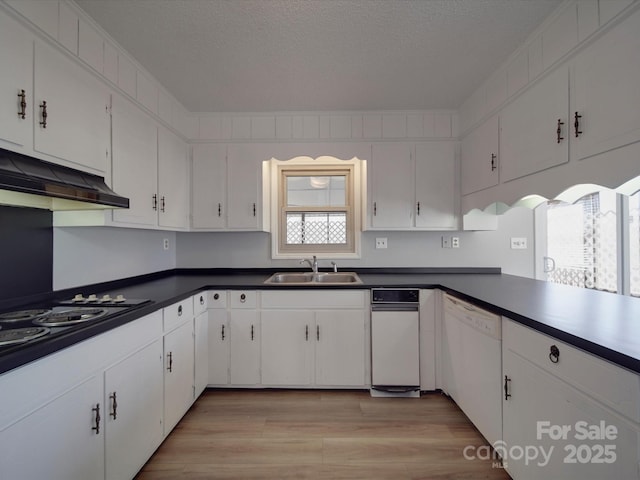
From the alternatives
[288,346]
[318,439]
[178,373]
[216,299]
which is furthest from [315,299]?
[178,373]

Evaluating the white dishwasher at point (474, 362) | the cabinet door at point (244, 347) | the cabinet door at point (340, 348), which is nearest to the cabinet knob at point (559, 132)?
the white dishwasher at point (474, 362)

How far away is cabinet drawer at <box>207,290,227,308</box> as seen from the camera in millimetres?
2332

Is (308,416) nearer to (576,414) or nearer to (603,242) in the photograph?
(576,414)

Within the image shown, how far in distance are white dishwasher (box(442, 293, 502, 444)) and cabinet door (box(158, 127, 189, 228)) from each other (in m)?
2.33

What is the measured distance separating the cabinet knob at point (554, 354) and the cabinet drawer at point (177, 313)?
1.92 metres

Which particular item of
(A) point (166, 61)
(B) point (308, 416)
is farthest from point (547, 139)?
(A) point (166, 61)

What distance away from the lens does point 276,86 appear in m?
2.24

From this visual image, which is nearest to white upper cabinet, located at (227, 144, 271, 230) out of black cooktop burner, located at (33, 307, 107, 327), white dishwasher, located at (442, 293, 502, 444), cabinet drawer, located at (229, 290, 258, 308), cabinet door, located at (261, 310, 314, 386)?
cabinet drawer, located at (229, 290, 258, 308)

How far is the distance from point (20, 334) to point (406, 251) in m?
2.73

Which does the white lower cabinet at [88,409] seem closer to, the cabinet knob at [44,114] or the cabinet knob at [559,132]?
the cabinet knob at [44,114]

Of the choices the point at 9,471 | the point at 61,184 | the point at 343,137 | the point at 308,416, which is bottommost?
the point at 308,416

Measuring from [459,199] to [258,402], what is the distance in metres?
2.47

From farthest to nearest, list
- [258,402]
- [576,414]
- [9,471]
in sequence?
[258,402] → [576,414] → [9,471]

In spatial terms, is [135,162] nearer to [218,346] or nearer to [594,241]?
[218,346]
